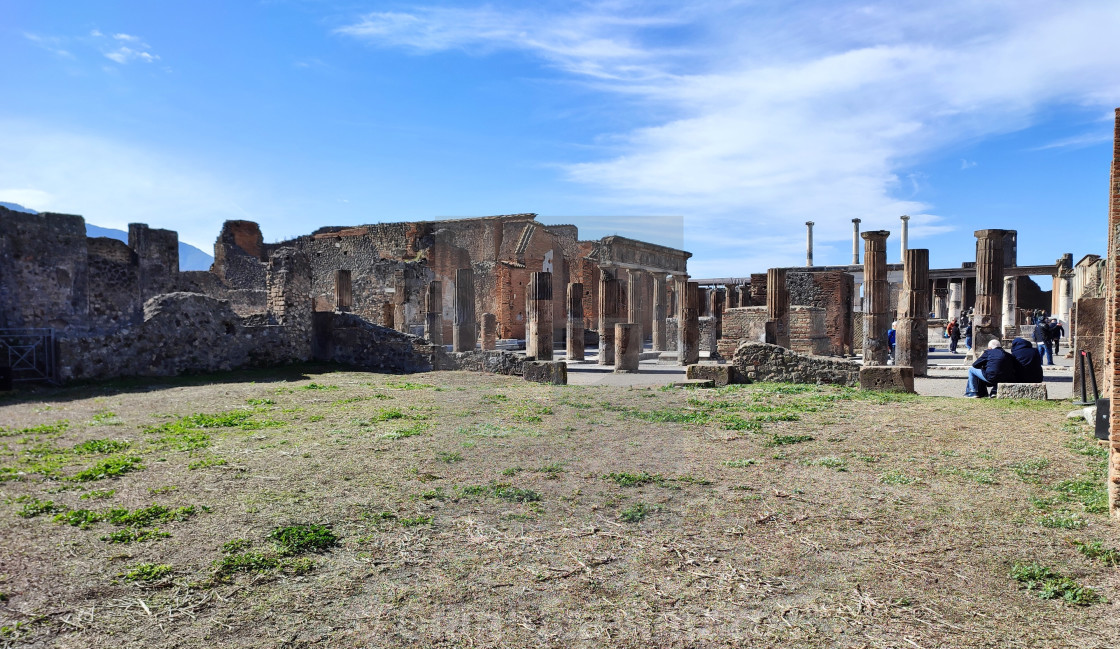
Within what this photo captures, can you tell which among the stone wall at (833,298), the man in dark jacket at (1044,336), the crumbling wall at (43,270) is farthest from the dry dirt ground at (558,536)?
the stone wall at (833,298)

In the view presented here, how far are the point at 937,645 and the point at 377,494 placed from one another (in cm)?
384

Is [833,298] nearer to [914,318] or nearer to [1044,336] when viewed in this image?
[1044,336]

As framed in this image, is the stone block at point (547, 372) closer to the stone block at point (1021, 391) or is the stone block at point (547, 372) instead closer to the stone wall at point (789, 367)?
the stone wall at point (789, 367)

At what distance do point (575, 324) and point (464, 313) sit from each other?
4.04 metres

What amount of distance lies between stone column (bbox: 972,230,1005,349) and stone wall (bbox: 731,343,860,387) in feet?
31.5

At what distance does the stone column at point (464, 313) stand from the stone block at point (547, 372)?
7.48 m

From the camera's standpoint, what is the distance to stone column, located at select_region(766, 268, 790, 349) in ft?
66.3

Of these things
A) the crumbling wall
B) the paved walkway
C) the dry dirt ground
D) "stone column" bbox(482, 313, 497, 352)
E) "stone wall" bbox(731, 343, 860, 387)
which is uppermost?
the crumbling wall

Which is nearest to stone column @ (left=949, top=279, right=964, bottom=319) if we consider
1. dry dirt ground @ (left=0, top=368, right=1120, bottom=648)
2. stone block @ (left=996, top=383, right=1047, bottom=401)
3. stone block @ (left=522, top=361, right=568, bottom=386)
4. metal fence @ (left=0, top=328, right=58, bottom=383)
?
stone block @ (left=996, top=383, right=1047, bottom=401)

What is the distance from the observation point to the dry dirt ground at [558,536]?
315 cm

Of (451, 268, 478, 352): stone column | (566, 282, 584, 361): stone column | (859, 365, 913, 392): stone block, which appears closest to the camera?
(859, 365, 913, 392): stone block

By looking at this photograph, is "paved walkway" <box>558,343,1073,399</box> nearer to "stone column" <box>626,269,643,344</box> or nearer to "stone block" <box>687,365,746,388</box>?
"stone block" <box>687,365,746,388</box>

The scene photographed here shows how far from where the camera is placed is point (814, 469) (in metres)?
6.06

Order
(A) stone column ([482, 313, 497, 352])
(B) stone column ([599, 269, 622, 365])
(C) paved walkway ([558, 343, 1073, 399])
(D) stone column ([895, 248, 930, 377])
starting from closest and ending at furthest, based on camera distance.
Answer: (C) paved walkway ([558, 343, 1073, 399]) < (D) stone column ([895, 248, 930, 377]) < (B) stone column ([599, 269, 622, 365]) < (A) stone column ([482, 313, 497, 352])
